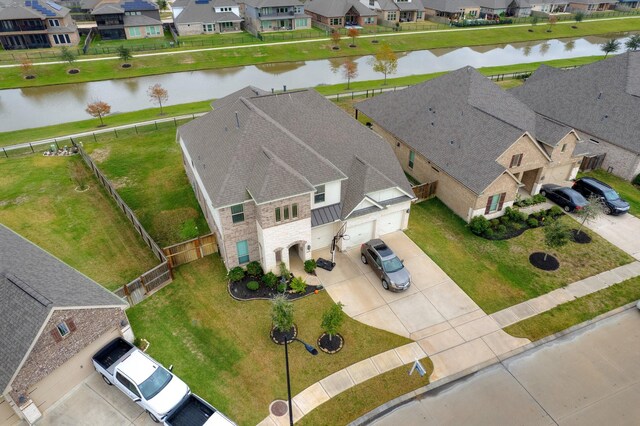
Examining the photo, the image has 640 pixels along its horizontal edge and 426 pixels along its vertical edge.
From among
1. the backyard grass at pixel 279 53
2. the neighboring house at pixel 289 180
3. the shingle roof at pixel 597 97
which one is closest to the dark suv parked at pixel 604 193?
the shingle roof at pixel 597 97

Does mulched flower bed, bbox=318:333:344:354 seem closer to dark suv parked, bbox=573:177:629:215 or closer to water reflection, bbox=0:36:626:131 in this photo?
dark suv parked, bbox=573:177:629:215

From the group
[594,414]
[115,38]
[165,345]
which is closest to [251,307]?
[165,345]

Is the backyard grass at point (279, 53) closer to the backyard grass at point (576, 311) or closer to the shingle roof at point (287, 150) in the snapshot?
the shingle roof at point (287, 150)

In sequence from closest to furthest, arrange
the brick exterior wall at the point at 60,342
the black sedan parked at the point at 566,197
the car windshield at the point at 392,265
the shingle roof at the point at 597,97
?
the brick exterior wall at the point at 60,342, the car windshield at the point at 392,265, the black sedan parked at the point at 566,197, the shingle roof at the point at 597,97

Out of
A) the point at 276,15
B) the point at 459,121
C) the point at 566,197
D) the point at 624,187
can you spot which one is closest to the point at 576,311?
the point at 566,197

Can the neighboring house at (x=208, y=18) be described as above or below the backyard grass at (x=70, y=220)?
above

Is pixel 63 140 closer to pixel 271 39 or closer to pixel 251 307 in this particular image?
pixel 251 307
